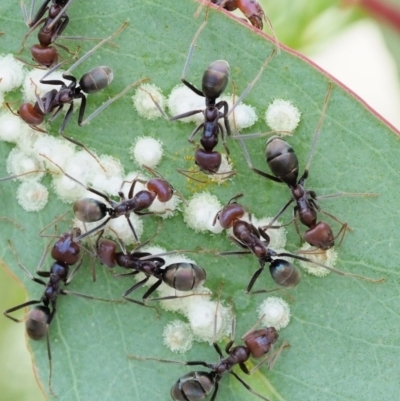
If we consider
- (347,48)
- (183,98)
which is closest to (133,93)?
(183,98)

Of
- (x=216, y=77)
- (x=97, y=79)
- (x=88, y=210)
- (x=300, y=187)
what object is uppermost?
(x=216, y=77)

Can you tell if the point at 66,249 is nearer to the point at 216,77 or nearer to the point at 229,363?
the point at 229,363

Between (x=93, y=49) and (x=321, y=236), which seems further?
(x=93, y=49)

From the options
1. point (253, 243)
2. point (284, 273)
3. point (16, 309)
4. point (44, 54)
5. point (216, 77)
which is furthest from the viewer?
point (16, 309)

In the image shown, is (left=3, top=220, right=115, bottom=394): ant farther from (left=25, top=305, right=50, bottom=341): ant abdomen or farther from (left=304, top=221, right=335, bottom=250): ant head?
(left=304, top=221, right=335, bottom=250): ant head

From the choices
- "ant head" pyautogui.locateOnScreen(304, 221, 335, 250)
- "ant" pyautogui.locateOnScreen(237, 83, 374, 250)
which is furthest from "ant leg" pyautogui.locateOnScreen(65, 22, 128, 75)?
"ant head" pyautogui.locateOnScreen(304, 221, 335, 250)

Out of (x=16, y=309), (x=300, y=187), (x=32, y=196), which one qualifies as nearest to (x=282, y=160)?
(x=300, y=187)

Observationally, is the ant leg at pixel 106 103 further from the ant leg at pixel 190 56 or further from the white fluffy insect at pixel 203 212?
the white fluffy insect at pixel 203 212
